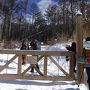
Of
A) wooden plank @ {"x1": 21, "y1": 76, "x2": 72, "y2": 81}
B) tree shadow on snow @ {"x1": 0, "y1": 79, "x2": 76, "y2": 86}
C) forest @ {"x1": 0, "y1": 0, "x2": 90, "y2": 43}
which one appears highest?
forest @ {"x1": 0, "y1": 0, "x2": 90, "y2": 43}

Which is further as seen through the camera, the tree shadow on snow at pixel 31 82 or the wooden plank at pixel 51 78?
the wooden plank at pixel 51 78

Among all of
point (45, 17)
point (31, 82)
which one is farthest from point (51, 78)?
point (45, 17)

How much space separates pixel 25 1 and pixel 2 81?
26.1 metres

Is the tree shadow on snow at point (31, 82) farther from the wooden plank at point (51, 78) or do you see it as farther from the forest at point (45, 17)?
the forest at point (45, 17)

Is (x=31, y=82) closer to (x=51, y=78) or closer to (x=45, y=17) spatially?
(x=51, y=78)

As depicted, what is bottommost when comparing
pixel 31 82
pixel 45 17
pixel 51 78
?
pixel 31 82

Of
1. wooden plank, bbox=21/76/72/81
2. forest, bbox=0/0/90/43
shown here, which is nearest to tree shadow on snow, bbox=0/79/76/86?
wooden plank, bbox=21/76/72/81

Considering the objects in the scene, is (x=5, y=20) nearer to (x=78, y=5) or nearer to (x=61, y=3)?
(x=61, y=3)

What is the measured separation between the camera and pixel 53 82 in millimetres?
4566

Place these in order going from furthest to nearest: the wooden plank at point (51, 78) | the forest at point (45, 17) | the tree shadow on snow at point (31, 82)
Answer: the forest at point (45, 17) < the wooden plank at point (51, 78) < the tree shadow on snow at point (31, 82)

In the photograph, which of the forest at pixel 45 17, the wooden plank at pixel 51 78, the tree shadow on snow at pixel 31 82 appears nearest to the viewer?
the tree shadow on snow at pixel 31 82

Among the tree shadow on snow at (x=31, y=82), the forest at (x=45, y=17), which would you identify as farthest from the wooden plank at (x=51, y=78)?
the forest at (x=45, y=17)

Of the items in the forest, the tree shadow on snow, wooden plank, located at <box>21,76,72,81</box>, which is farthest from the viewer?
the forest

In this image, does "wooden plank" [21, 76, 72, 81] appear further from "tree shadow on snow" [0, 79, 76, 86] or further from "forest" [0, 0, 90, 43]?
"forest" [0, 0, 90, 43]
